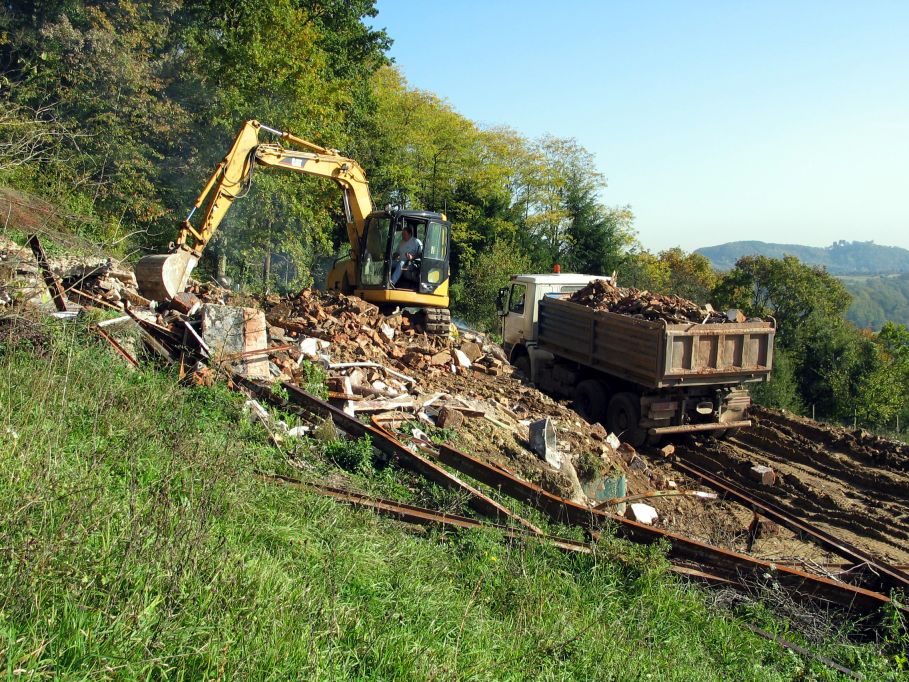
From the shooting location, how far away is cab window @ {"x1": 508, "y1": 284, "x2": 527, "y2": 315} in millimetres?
14330

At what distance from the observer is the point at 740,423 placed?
11539 millimetres

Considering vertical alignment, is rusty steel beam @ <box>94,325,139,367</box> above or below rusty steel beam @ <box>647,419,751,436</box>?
above

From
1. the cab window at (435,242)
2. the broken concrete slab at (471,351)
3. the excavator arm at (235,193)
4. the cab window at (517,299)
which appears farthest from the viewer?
the cab window at (517,299)

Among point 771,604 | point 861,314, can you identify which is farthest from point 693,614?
point 861,314

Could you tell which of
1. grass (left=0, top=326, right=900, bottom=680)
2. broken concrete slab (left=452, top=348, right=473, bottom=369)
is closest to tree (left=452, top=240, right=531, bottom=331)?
broken concrete slab (left=452, top=348, right=473, bottom=369)

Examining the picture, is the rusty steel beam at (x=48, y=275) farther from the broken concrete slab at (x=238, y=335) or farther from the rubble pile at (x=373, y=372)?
the broken concrete slab at (x=238, y=335)

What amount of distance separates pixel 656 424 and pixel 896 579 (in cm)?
505

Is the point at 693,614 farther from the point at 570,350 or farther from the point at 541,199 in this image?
the point at 541,199

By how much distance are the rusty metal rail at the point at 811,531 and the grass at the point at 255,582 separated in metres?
1.18

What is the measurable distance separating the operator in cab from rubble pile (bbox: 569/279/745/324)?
3.38 m

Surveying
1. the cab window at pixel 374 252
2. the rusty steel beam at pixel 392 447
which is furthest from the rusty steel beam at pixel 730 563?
the cab window at pixel 374 252

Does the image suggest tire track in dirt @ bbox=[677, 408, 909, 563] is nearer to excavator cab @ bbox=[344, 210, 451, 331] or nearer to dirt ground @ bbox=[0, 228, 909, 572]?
dirt ground @ bbox=[0, 228, 909, 572]

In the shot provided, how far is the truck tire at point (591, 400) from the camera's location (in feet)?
39.0

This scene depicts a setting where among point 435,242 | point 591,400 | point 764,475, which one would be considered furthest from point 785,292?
point 764,475
